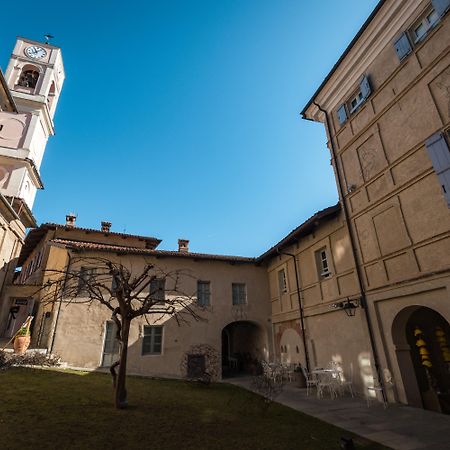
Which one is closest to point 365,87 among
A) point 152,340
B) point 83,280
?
point 83,280

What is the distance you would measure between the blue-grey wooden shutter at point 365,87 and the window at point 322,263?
6.11 metres

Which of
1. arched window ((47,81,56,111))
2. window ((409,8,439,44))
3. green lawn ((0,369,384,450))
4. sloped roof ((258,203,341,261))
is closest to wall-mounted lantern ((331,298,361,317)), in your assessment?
sloped roof ((258,203,341,261))

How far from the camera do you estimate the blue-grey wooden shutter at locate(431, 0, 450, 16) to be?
803cm

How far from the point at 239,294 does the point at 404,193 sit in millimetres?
10814

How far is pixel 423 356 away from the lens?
29.2 feet

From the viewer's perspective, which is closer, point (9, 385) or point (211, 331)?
point (9, 385)

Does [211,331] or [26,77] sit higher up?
[26,77]

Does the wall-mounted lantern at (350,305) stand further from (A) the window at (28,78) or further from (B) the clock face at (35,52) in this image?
(B) the clock face at (35,52)

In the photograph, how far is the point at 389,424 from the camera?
6.59 meters

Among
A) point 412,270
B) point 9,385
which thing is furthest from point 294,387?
point 9,385

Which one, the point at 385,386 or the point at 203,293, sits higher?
the point at 203,293

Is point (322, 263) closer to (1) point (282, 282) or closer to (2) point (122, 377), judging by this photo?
(1) point (282, 282)

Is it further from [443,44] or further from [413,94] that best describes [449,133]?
[443,44]

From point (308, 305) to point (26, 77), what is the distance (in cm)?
3128
